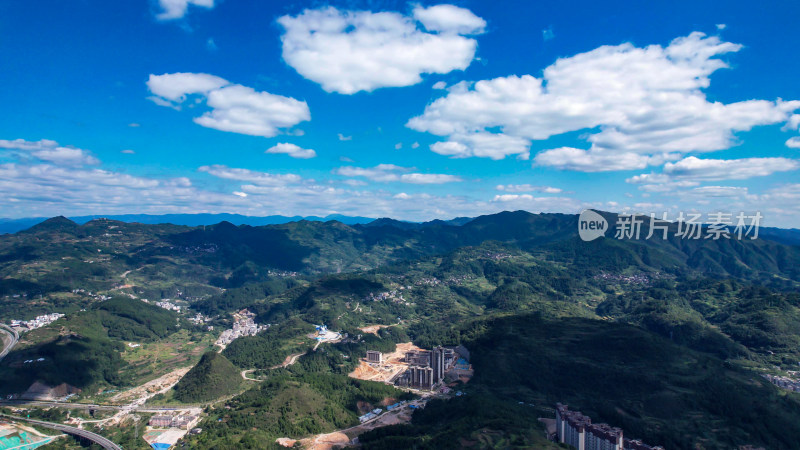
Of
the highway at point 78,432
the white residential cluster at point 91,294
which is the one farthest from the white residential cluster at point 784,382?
the white residential cluster at point 91,294

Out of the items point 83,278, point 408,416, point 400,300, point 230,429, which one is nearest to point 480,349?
point 408,416

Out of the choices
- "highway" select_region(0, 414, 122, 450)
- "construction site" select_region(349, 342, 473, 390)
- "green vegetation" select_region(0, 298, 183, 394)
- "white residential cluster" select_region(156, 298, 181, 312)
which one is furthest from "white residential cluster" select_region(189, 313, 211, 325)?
"highway" select_region(0, 414, 122, 450)

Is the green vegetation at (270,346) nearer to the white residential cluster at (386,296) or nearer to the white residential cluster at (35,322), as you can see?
the white residential cluster at (386,296)

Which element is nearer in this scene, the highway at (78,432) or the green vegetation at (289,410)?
the green vegetation at (289,410)

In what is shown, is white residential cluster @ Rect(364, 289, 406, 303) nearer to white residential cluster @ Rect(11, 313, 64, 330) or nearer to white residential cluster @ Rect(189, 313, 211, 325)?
white residential cluster @ Rect(189, 313, 211, 325)

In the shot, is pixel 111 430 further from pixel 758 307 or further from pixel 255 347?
pixel 758 307
